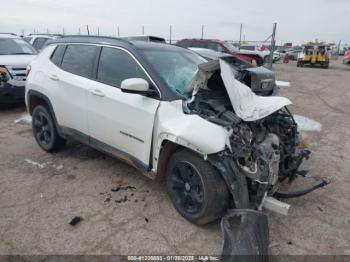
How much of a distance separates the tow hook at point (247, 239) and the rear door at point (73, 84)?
2.38 meters

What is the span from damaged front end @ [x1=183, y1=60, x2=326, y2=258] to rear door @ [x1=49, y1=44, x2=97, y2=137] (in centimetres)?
154

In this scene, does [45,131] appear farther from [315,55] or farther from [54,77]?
[315,55]

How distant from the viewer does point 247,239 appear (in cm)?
246

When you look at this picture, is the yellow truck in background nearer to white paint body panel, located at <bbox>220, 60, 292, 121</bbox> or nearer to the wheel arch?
white paint body panel, located at <bbox>220, 60, 292, 121</bbox>

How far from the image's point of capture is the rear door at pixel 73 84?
3.98 meters

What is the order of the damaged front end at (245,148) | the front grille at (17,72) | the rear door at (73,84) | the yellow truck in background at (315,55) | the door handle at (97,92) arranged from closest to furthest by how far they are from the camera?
the damaged front end at (245,148) < the door handle at (97,92) < the rear door at (73,84) < the front grille at (17,72) < the yellow truck in background at (315,55)

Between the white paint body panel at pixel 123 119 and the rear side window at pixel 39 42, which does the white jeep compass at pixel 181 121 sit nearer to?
the white paint body panel at pixel 123 119

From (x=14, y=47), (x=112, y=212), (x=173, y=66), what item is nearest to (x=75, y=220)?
(x=112, y=212)

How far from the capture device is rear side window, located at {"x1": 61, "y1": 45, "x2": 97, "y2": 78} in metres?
4.00

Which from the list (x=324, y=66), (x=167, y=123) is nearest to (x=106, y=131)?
(x=167, y=123)

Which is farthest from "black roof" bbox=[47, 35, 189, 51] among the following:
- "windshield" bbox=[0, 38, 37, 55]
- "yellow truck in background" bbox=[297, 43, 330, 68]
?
"yellow truck in background" bbox=[297, 43, 330, 68]

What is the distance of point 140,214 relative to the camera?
3.33 meters

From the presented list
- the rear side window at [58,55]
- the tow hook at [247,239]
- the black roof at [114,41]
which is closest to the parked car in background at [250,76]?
the black roof at [114,41]

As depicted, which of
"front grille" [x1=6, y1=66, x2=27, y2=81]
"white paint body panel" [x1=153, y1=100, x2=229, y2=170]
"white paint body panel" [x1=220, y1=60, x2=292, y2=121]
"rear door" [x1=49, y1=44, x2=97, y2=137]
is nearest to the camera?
"white paint body panel" [x1=153, y1=100, x2=229, y2=170]
